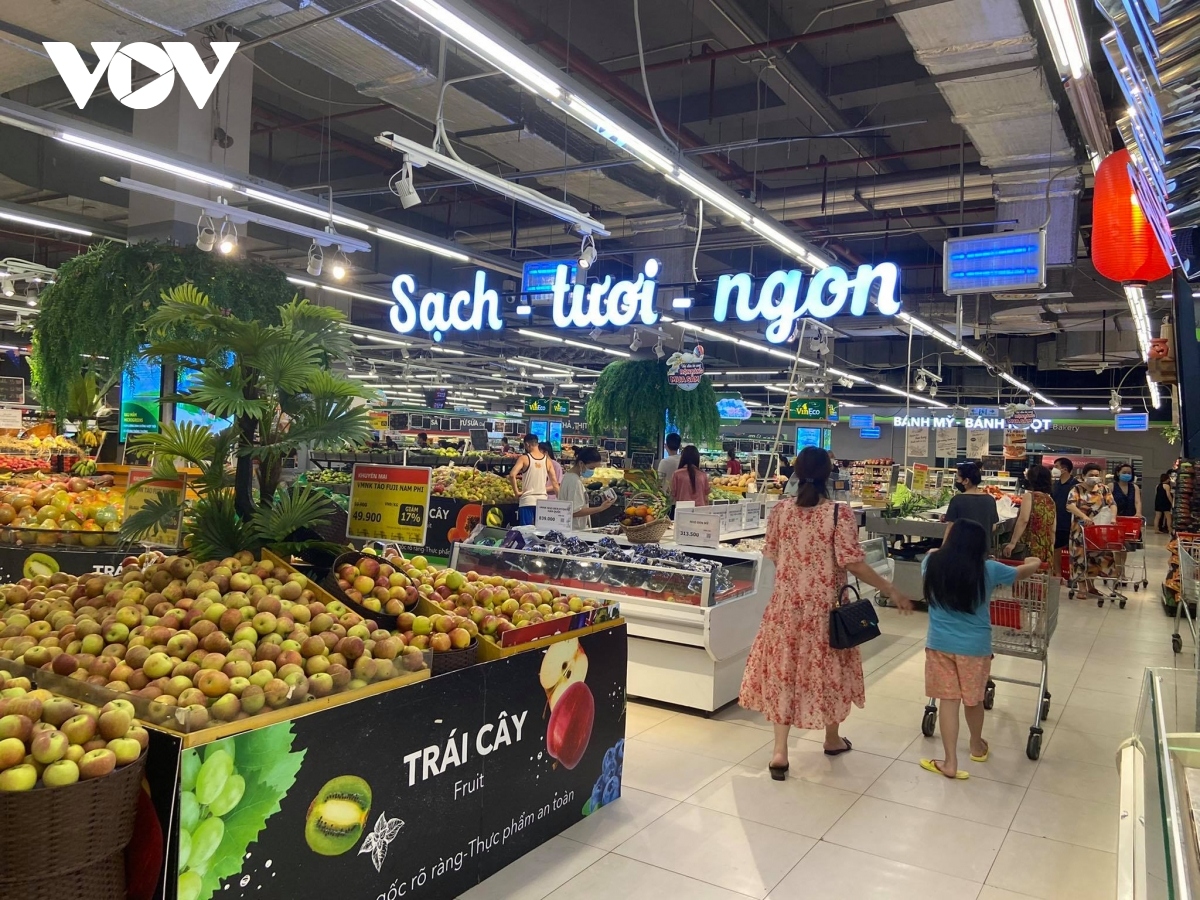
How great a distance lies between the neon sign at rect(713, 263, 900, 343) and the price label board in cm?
538

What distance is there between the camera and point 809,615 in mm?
4336

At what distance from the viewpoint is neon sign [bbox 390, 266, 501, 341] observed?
33.4 ft

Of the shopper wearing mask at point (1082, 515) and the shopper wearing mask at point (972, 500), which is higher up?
the shopper wearing mask at point (972, 500)

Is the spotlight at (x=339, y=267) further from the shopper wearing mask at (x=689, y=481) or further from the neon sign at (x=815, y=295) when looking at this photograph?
the neon sign at (x=815, y=295)

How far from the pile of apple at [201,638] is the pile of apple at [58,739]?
14 centimetres

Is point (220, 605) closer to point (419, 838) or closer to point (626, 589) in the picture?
point (419, 838)

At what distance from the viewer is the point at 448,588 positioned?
Result: 3.81m

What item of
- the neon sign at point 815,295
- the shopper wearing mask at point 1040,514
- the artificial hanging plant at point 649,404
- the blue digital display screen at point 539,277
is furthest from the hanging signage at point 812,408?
the shopper wearing mask at point 1040,514

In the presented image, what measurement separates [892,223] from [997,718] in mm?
10710

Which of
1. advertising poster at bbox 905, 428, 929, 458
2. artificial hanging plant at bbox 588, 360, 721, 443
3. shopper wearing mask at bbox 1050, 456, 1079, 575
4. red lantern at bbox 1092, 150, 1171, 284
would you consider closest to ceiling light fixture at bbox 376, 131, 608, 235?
red lantern at bbox 1092, 150, 1171, 284

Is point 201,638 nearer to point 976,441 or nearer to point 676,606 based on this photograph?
point 676,606

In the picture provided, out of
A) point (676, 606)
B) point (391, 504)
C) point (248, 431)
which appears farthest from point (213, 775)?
point (676, 606)

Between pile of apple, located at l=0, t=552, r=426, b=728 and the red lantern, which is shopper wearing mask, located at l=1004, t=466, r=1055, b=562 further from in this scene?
pile of apple, located at l=0, t=552, r=426, b=728

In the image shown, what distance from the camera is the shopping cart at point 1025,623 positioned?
16.7 feet
